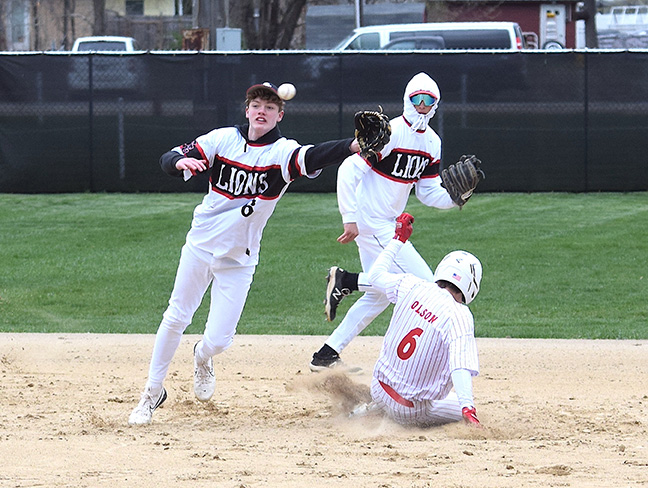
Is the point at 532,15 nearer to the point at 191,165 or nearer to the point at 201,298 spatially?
the point at 201,298

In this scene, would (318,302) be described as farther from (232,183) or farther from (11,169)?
(11,169)

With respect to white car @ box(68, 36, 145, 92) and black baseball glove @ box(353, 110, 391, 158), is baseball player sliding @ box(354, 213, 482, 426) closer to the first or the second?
black baseball glove @ box(353, 110, 391, 158)

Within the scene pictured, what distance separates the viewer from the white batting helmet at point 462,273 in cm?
536

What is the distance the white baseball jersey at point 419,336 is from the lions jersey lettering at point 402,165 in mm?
1572

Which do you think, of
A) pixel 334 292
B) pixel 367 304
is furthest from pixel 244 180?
pixel 367 304

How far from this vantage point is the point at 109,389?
675cm

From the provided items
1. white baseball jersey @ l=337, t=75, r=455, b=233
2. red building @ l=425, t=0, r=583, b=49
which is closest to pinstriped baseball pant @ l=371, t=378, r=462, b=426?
white baseball jersey @ l=337, t=75, r=455, b=233

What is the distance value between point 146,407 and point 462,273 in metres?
1.94

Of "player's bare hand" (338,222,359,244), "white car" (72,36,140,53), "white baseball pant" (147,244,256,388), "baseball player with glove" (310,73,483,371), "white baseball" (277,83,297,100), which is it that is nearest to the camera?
"white baseball" (277,83,297,100)

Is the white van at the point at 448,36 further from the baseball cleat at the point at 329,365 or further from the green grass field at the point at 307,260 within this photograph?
the baseball cleat at the point at 329,365

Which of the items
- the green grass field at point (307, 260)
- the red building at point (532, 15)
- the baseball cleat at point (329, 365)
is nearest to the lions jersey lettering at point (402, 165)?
the baseball cleat at point (329, 365)

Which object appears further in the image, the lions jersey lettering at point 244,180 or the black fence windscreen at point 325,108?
the black fence windscreen at point 325,108

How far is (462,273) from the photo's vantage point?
5.36 metres

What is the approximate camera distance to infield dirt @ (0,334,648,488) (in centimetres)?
458
